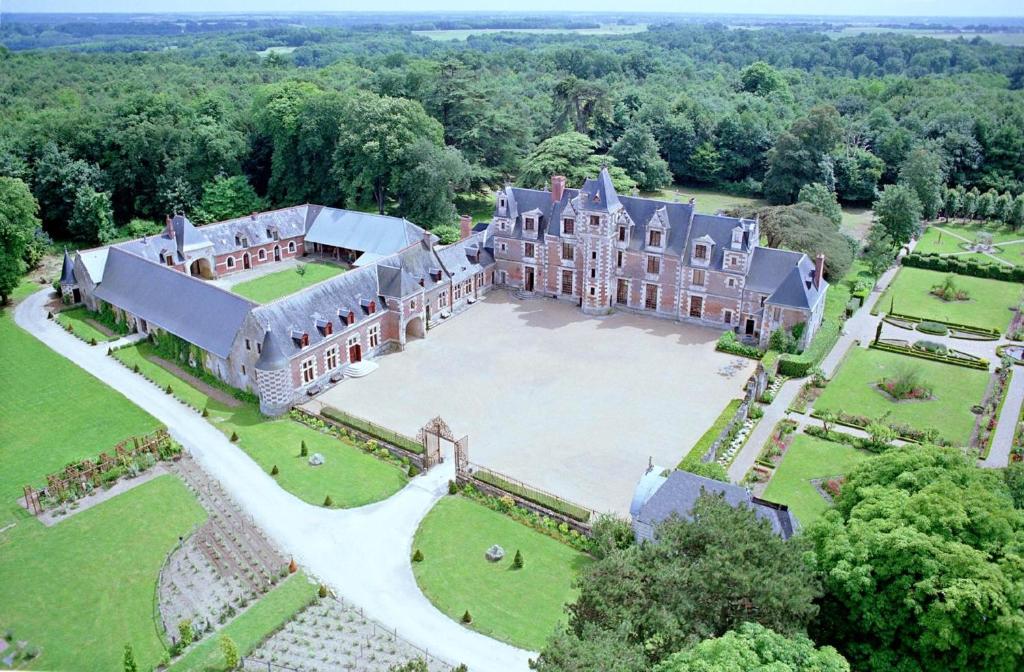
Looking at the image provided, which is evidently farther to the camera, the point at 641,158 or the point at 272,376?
the point at 641,158

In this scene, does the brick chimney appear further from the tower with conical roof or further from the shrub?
the shrub

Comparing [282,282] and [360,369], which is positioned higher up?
[360,369]

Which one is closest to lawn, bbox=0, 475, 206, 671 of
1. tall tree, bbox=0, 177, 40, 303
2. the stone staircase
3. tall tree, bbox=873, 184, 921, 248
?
the stone staircase

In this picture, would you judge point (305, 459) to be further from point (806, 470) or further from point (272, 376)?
point (806, 470)

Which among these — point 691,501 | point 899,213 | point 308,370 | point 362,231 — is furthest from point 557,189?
point 691,501

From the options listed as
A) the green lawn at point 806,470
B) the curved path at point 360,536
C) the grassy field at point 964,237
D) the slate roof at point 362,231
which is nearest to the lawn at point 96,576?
the curved path at point 360,536

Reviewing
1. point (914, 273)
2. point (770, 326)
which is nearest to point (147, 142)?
point (770, 326)
